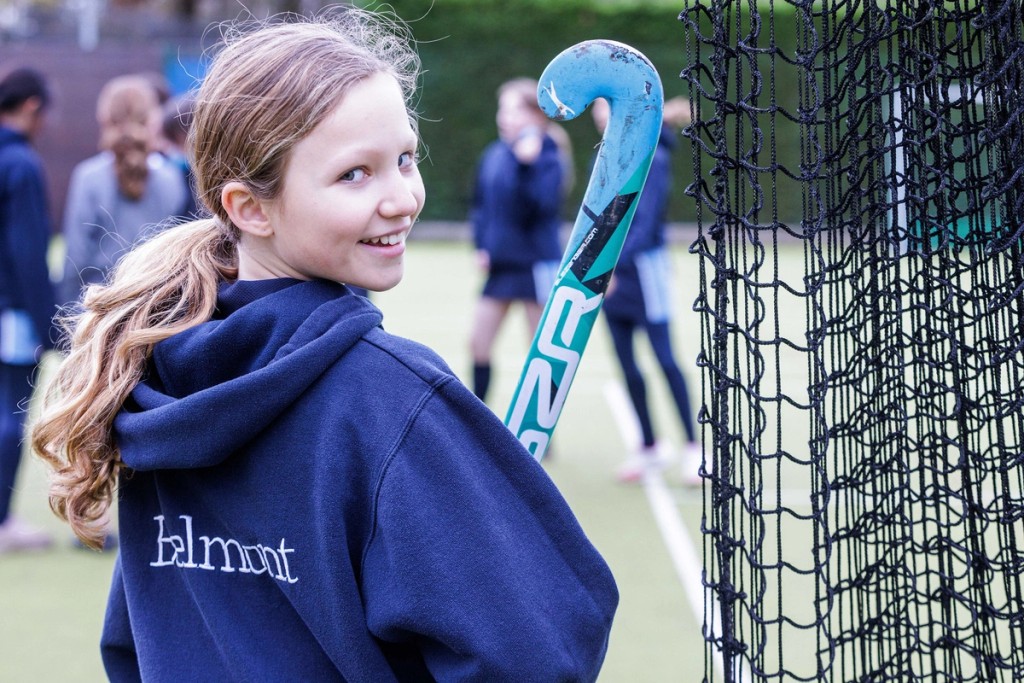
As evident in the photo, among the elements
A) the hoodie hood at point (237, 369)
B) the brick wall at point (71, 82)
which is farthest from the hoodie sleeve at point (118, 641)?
the brick wall at point (71, 82)

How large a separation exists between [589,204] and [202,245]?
1.79 ft

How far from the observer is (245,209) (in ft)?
4.88

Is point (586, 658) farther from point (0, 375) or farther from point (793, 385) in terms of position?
point (793, 385)

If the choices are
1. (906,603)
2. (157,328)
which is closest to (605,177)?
(157,328)

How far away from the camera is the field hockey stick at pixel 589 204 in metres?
1.58

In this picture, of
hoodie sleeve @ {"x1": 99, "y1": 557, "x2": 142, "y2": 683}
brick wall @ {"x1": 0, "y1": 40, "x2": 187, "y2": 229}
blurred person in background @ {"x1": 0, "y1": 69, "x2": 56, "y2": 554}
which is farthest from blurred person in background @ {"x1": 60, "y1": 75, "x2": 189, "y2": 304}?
brick wall @ {"x1": 0, "y1": 40, "x2": 187, "y2": 229}

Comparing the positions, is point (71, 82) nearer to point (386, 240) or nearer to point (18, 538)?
point (18, 538)

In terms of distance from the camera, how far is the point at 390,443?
1.34 meters

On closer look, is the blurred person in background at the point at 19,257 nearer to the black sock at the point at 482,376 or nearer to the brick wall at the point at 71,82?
the black sock at the point at 482,376

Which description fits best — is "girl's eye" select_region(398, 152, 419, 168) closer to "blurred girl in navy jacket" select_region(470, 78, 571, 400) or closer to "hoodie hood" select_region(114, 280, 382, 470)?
"hoodie hood" select_region(114, 280, 382, 470)

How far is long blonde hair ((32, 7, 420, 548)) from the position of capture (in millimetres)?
1431

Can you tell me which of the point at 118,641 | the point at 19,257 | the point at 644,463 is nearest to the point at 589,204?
the point at 118,641

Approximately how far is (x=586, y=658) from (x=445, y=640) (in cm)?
18

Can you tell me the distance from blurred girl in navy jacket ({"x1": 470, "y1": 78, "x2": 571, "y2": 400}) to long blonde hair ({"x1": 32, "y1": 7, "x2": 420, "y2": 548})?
4971 mm
